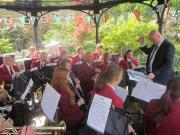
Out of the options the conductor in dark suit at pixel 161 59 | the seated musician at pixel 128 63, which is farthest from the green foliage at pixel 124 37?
the conductor in dark suit at pixel 161 59

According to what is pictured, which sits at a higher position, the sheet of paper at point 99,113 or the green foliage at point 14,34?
the sheet of paper at point 99,113

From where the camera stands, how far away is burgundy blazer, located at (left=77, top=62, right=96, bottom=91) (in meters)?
7.46

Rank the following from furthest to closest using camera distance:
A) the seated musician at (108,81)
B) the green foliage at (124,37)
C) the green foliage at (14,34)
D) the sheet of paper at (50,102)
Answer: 1. the green foliage at (14,34)
2. the green foliage at (124,37)
3. the sheet of paper at (50,102)
4. the seated musician at (108,81)

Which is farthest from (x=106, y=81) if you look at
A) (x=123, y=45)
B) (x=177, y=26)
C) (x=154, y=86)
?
(x=177, y=26)

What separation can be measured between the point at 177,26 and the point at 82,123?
15631 millimetres

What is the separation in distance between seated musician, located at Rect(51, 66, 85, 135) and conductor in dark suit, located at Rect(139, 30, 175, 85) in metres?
1.97

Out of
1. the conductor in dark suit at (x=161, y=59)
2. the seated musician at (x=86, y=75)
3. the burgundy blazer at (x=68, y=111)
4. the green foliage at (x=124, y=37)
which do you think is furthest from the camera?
the green foliage at (x=124, y=37)

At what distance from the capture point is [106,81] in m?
4.01

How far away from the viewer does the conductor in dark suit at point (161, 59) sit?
6531mm

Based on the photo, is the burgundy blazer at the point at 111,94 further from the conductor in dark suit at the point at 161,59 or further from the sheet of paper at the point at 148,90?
the conductor in dark suit at the point at 161,59

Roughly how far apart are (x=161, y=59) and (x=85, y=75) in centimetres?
172

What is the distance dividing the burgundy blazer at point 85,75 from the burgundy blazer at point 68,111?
2.52m

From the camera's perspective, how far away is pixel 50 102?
4.10 meters

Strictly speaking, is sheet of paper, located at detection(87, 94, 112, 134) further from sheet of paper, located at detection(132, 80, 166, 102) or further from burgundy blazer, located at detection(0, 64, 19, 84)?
burgundy blazer, located at detection(0, 64, 19, 84)
